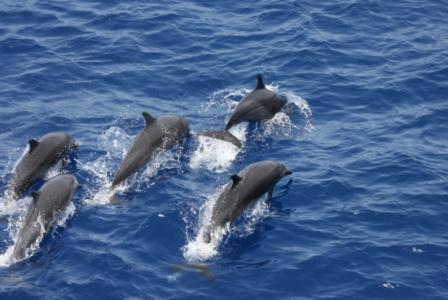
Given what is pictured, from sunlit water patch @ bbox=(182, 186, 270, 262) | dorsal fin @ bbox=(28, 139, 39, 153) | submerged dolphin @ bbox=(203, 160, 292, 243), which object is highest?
dorsal fin @ bbox=(28, 139, 39, 153)

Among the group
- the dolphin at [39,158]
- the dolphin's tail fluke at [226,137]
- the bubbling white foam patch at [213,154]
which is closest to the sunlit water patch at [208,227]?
the bubbling white foam patch at [213,154]

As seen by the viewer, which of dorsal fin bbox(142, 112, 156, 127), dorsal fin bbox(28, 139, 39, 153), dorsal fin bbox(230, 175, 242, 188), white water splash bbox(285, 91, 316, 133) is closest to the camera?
dorsal fin bbox(230, 175, 242, 188)

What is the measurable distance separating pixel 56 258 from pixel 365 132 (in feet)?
36.2

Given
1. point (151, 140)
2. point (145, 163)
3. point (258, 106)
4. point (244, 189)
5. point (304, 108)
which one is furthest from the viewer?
point (304, 108)

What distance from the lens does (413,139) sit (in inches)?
965

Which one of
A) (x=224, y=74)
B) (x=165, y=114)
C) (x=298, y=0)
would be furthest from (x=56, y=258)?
(x=298, y=0)

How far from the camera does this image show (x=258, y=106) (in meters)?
25.7

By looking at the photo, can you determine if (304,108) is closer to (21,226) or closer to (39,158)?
(39,158)

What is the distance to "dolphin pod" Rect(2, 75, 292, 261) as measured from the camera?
19984 mm

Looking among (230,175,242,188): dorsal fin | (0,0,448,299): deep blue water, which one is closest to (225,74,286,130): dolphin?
(0,0,448,299): deep blue water

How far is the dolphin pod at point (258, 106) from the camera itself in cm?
2522

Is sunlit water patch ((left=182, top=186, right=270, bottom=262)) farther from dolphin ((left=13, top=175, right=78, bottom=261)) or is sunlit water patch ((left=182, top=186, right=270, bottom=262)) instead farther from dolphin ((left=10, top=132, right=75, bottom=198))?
dolphin ((left=10, top=132, right=75, bottom=198))

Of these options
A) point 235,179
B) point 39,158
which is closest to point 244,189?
point 235,179

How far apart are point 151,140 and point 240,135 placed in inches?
121
